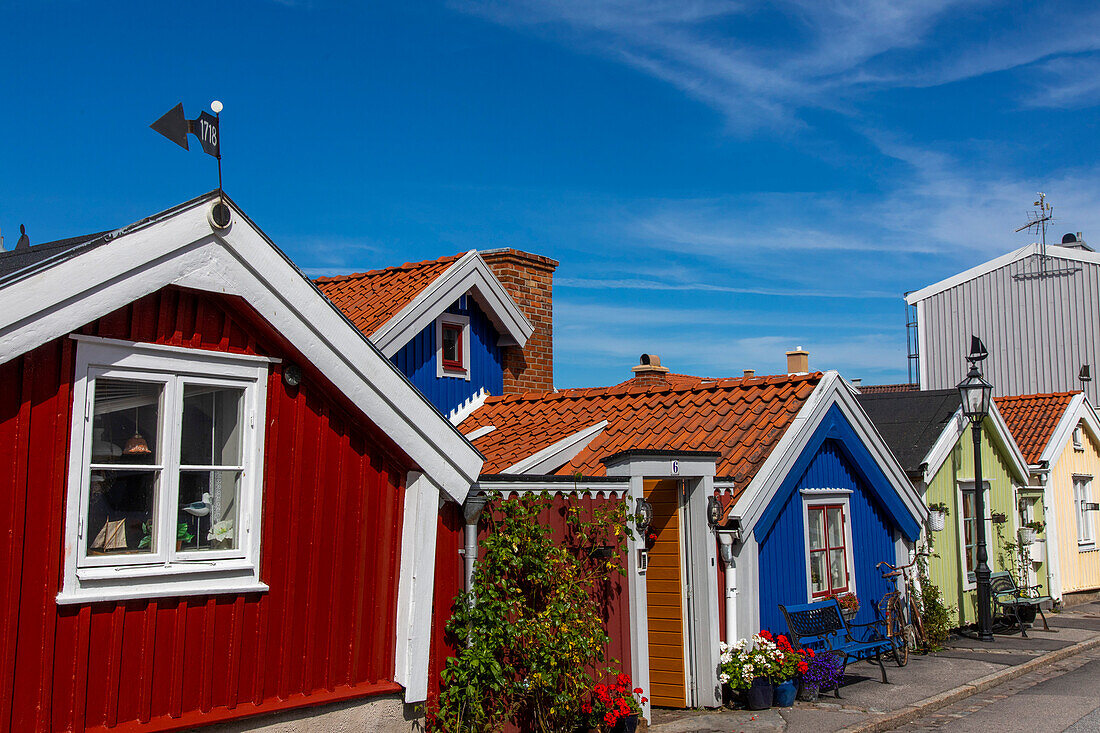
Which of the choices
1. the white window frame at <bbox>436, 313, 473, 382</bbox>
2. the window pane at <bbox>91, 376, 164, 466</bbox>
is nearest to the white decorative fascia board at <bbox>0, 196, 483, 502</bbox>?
the window pane at <bbox>91, 376, 164, 466</bbox>

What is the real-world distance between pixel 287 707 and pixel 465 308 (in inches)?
362

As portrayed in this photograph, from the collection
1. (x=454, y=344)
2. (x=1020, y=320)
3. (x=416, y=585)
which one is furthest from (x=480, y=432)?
(x=1020, y=320)

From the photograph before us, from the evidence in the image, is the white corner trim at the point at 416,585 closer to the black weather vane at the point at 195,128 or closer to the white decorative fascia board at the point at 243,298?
the white decorative fascia board at the point at 243,298

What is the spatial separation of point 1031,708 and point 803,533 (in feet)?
9.82

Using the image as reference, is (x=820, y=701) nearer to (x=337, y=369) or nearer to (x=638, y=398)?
(x=638, y=398)

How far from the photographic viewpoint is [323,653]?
6.61 metres

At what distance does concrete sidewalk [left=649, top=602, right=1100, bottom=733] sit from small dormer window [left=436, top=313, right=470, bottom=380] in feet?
21.0

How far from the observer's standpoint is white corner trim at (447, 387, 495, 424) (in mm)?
14102

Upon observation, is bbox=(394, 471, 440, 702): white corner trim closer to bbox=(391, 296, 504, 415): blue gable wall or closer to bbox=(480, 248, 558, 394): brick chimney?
bbox=(391, 296, 504, 415): blue gable wall

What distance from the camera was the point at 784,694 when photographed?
10039 millimetres

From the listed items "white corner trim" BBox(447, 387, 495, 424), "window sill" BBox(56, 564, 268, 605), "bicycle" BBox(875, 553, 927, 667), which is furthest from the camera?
"white corner trim" BBox(447, 387, 495, 424)

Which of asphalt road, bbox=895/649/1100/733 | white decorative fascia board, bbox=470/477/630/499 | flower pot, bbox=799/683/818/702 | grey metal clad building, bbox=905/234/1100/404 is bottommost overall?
asphalt road, bbox=895/649/1100/733

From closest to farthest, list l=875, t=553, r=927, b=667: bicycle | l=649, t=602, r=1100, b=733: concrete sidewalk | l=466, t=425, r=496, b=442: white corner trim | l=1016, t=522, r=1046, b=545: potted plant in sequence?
l=649, t=602, r=1100, b=733: concrete sidewalk, l=466, t=425, r=496, b=442: white corner trim, l=875, t=553, r=927, b=667: bicycle, l=1016, t=522, r=1046, b=545: potted plant

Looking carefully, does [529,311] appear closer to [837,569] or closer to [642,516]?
[837,569]
